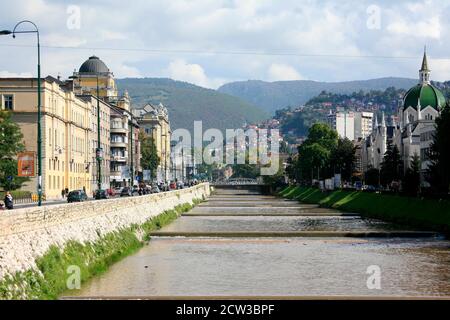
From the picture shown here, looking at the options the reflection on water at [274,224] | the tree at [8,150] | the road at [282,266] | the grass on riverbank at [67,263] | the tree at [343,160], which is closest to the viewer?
the grass on riverbank at [67,263]

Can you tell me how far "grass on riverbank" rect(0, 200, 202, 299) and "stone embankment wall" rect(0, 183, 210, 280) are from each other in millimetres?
323

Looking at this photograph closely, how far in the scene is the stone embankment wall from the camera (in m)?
28.2

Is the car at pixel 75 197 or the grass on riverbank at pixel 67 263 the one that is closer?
the grass on riverbank at pixel 67 263

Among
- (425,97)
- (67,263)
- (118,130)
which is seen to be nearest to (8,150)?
(67,263)

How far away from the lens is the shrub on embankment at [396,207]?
6919cm

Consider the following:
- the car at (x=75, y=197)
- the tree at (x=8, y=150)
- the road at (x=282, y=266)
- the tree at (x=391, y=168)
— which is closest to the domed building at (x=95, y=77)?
the tree at (x=391, y=168)

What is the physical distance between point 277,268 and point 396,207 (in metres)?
46.4

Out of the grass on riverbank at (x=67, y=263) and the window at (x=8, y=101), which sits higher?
the window at (x=8, y=101)

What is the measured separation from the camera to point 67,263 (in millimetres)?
35312

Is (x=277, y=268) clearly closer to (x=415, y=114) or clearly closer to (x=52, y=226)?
(x=52, y=226)

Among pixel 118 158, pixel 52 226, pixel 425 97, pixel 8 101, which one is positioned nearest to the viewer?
pixel 52 226

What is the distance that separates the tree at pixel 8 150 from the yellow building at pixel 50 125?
7.58 meters

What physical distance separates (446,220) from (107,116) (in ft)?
322

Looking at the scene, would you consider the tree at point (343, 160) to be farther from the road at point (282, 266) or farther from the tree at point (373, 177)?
the road at point (282, 266)
